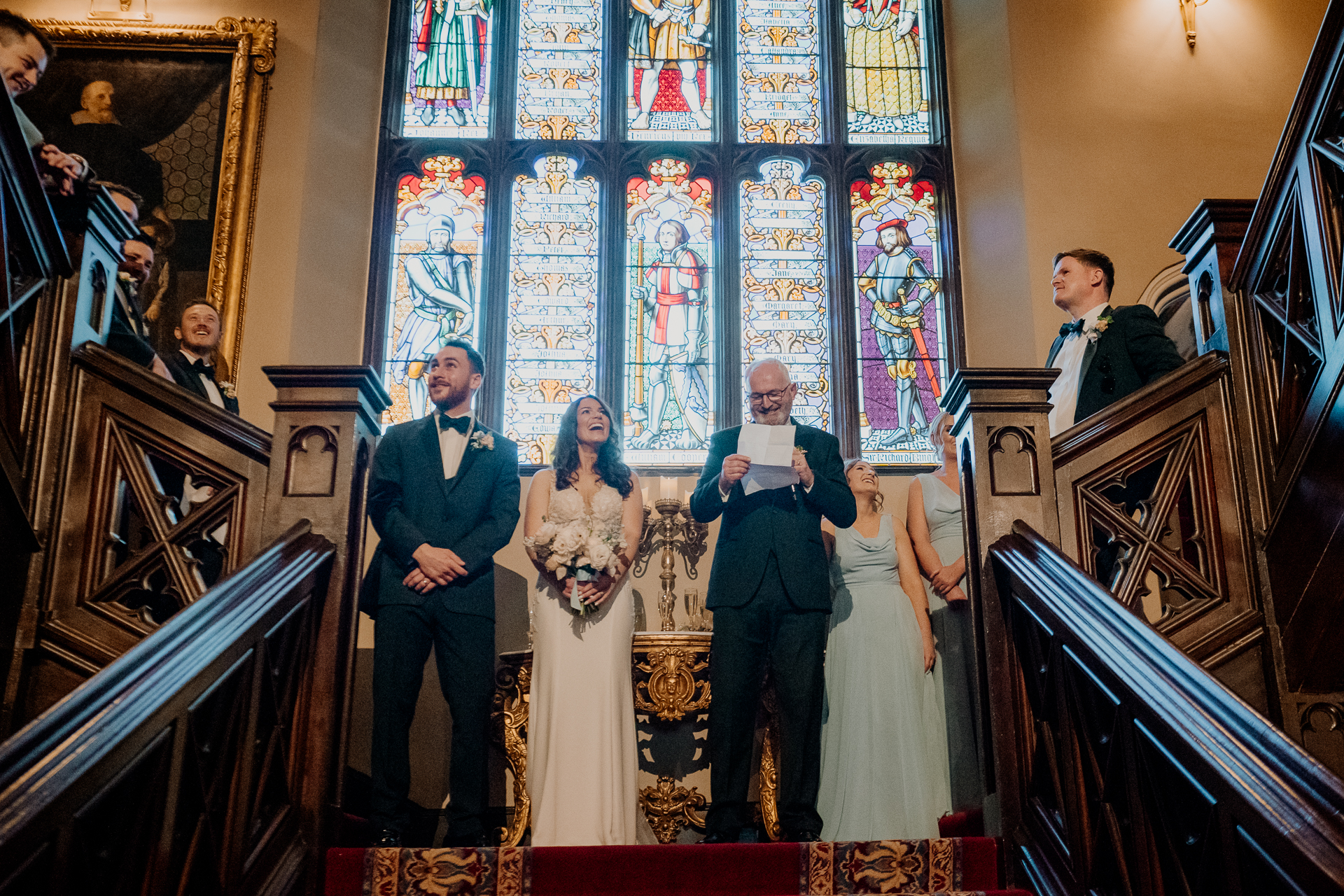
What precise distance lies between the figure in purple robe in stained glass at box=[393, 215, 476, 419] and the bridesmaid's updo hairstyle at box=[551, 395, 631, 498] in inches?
101

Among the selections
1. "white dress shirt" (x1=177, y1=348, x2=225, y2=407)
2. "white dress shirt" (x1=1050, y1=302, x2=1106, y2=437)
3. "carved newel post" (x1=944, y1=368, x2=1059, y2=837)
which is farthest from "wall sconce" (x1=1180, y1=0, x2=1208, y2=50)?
"white dress shirt" (x1=177, y1=348, x2=225, y2=407)

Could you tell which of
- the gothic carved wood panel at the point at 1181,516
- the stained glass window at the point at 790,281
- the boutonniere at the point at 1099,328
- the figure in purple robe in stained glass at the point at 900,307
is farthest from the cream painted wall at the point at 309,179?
the gothic carved wood panel at the point at 1181,516

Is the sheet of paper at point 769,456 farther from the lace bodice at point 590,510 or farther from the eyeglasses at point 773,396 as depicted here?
the lace bodice at point 590,510

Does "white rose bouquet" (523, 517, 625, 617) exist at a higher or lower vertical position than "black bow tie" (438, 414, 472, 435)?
lower

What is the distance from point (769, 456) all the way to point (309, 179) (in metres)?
4.08

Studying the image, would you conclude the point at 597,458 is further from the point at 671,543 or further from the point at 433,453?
the point at 671,543

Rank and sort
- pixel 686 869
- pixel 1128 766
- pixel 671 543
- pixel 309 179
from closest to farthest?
pixel 1128 766
pixel 686 869
pixel 671 543
pixel 309 179

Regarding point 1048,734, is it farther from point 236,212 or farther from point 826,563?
point 236,212

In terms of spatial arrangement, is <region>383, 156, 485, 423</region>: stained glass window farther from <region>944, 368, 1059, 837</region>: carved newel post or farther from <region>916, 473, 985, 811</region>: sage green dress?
<region>944, 368, 1059, 837</region>: carved newel post

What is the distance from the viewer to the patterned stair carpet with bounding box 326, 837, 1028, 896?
3.38 metres

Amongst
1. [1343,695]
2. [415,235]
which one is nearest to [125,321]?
[415,235]

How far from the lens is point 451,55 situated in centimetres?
792

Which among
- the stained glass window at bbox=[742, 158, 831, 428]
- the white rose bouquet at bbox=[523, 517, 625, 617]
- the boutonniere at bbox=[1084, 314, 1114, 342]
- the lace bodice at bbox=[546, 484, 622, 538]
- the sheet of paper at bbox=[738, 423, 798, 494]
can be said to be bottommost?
the white rose bouquet at bbox=[523, 517, 625, 617]

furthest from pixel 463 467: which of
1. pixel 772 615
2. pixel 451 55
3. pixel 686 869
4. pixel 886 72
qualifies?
pixel 886 72
